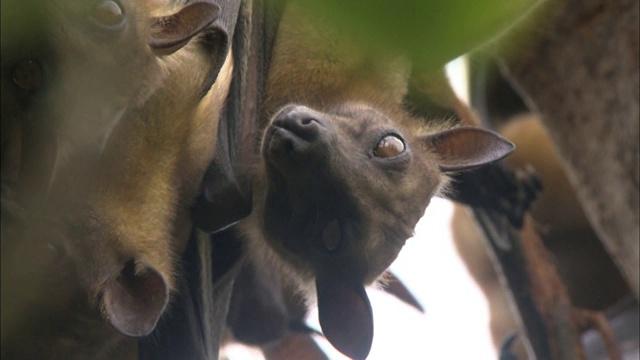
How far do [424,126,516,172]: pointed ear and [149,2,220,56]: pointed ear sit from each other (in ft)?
2.92

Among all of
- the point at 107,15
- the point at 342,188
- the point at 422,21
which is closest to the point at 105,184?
the point at 107,15

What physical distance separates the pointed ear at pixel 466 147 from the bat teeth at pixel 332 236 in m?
0.37

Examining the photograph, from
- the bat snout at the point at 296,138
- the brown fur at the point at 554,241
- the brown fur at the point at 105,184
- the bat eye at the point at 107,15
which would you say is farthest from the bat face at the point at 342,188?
the brown fur at the point at 554,241

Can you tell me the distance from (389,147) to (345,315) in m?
0.44

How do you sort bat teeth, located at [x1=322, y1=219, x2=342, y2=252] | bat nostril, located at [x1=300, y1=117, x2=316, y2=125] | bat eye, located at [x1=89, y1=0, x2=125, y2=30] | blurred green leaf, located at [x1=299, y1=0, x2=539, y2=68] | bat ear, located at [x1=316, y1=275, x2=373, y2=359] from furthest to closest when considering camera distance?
bat teeth, located at [x1=322, y1=219, x2=342, y2=252], bat nostril, located at [x1=300, y1=117, x2=316, y2=125], bat ear, located at [x1=316, y1=275, x2=373, y2=359], bat eye, located at [x1=89, y1=0, x2=125, y2=30], blurred green leaf, located at [x1=299, y1=0, x2=539, y2=68]

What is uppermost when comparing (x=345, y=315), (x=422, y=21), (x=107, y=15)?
(x=422, y=21)

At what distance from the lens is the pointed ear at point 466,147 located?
2209mm

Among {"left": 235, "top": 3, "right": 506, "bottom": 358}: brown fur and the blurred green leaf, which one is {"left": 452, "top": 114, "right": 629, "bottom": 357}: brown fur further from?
the blurred green leaf

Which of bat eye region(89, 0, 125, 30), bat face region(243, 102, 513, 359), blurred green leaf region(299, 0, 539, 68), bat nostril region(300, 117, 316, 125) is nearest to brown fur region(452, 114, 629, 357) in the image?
bat face region(243, 102, 513, 359)

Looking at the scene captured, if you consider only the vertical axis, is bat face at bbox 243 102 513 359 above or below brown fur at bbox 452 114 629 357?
above

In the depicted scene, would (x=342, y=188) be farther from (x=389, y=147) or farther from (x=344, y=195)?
(x=389, y=147)

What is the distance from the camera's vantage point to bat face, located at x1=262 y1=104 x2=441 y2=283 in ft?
6.48

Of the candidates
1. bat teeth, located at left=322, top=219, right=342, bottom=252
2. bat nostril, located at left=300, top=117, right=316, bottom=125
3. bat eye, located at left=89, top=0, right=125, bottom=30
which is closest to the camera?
bat eye, located at left=89, top=0, right=125, bottom=30

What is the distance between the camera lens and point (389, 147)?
2.20 m
